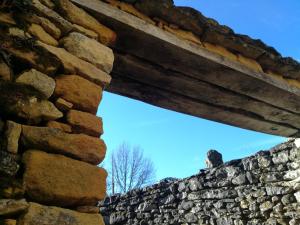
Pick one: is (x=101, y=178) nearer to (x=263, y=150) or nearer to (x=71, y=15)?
(x=71, y=15)

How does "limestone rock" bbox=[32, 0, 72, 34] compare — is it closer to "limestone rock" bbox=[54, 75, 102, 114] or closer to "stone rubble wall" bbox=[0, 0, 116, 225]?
"stone rubble wall" bbox=[0, 0, 116, 225]

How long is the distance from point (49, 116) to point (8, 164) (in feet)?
0.88

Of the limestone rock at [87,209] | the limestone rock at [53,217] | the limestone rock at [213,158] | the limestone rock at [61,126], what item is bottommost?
the limestone rock at [53,217]

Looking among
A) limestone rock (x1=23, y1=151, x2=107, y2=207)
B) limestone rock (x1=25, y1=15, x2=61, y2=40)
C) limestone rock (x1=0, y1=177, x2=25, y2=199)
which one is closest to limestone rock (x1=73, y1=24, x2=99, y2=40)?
limestone rock (x1=25, y1=15, x2=61, y2=40)

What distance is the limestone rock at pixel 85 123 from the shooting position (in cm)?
132

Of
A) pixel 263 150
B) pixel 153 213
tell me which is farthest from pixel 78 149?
pixel 153 213

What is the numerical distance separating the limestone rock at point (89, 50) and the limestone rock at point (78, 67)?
1.6 inches

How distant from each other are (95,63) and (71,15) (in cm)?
31

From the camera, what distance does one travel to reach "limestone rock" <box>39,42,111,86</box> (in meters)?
1.40

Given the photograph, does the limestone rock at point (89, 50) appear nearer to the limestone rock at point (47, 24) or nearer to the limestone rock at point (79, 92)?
the limestone rock at point (47, 24)

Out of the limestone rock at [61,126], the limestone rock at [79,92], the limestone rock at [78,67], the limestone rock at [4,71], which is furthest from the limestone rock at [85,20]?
the limestone rock at [61,126]

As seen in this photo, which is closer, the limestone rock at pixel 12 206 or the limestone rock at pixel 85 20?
the limestone rock at pixel 12 206

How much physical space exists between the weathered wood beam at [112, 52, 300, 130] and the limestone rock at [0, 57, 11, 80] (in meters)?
0.86

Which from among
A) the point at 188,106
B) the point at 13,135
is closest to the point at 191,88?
the point at 188,106
